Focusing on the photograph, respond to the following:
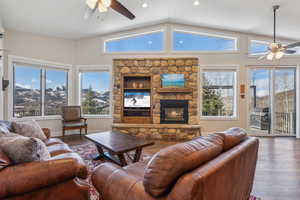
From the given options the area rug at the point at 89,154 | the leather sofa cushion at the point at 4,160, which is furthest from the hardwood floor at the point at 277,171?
the leather sofa cushion at the point at 4,160

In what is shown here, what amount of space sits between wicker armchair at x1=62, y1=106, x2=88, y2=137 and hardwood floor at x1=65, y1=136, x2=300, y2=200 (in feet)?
1.66

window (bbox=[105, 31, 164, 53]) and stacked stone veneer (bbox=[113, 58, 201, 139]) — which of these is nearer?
stacked stone veneer (bbox=[113, 58, 201, 139])

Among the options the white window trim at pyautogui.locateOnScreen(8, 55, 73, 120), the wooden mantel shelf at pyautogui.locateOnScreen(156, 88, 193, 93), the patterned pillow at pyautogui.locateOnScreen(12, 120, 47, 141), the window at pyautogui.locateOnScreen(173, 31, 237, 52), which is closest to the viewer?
the patterned pillow at pyautogui.locateOnScreen(12, 120, 47, 141)

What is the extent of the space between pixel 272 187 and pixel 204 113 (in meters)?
3.19

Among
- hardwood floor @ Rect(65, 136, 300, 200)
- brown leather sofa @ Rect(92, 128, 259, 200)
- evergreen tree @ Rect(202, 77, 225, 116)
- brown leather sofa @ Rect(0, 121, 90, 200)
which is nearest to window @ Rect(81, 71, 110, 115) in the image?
hardwood floor @ Rect(65, 136, 300, 200)

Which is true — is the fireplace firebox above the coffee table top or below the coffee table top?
above

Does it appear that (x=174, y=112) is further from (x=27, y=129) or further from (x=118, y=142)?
(x=27, y=129)

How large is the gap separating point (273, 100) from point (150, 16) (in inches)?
173

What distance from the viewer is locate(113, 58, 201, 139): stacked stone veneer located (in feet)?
16.0

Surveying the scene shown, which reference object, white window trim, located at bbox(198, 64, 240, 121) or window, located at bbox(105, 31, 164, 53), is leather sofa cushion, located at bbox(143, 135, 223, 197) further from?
window, located at bbox(105, 31, 164, 53)

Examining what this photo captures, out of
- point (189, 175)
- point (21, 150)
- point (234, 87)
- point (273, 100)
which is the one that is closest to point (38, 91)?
point (21, 150)

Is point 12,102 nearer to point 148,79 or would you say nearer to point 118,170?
point 148,79

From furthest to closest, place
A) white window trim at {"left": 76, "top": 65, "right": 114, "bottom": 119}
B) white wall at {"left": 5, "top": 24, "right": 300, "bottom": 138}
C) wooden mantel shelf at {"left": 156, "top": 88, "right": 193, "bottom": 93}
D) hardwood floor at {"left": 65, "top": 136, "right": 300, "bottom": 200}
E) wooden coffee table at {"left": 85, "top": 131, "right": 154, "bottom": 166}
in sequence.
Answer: white window trim at {"left": 76, "top": 65, "right": 114, "bottom": 119}, wooden mantel shelf at {"left": 156, "top": 88, "right": 193, "bottom": 93}, white wall at {"left": 5, "top": 24, "right": 300, "bottom": 138}, wooden coffee table at {"left": 85, "top": 131, "right": 154, "bottom": 166}, hardwood floor at {"left": 65, "top": 136, "right": 300, "bottom": 200}

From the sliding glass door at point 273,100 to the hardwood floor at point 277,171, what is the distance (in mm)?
1023
